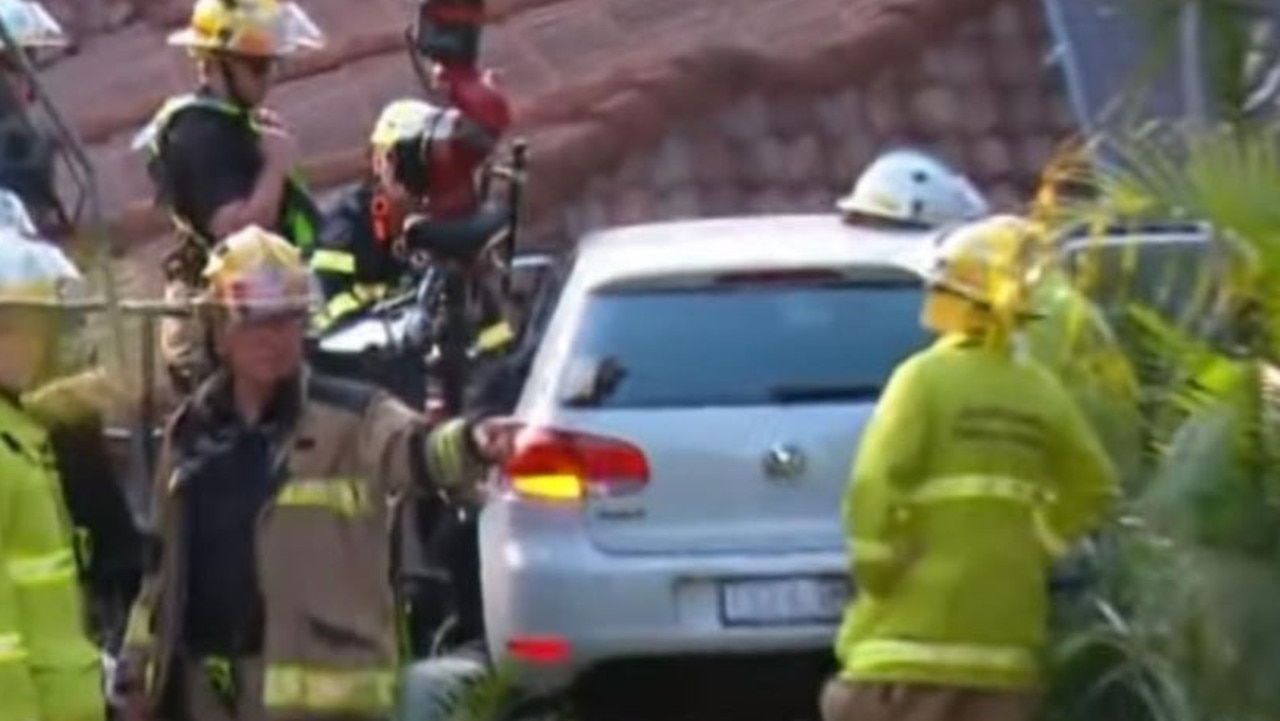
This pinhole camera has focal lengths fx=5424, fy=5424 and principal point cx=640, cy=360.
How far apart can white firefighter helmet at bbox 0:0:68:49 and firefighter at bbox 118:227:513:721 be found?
4335mm

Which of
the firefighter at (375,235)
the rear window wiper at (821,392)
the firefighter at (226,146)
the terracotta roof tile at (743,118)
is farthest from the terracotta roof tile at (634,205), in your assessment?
the rear window wiper at (821,392)

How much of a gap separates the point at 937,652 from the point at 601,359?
2140 millimetres

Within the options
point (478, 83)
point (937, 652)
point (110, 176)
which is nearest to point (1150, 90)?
point (937, 652)

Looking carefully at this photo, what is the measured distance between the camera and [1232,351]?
10.9 m

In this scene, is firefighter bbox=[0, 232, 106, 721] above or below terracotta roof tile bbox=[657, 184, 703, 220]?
above

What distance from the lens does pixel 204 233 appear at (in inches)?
588

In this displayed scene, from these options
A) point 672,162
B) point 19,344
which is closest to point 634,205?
point 672,162

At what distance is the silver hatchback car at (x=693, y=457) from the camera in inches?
532

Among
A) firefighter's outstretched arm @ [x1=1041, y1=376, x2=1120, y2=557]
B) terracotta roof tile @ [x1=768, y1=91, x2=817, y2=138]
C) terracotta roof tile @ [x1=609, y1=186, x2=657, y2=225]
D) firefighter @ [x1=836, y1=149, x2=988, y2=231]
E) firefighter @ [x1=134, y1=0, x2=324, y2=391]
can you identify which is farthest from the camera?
terracotta roof tile @ [x1=768, y1=91, x2=817, y2=138]

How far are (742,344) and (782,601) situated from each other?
703 millimetres

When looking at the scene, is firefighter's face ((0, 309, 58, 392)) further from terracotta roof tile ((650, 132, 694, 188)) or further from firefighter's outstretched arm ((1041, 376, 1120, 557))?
terracotta roof tile ((650, 132, 694, 188))

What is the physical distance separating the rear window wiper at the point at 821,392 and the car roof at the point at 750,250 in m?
0.33

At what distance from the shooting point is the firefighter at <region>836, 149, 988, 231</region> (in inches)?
563

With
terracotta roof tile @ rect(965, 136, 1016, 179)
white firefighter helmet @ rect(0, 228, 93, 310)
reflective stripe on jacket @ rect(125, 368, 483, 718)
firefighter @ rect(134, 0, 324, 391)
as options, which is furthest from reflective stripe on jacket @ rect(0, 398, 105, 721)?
terracotta roof tile @ rect(965, 136, 1016, 179)
